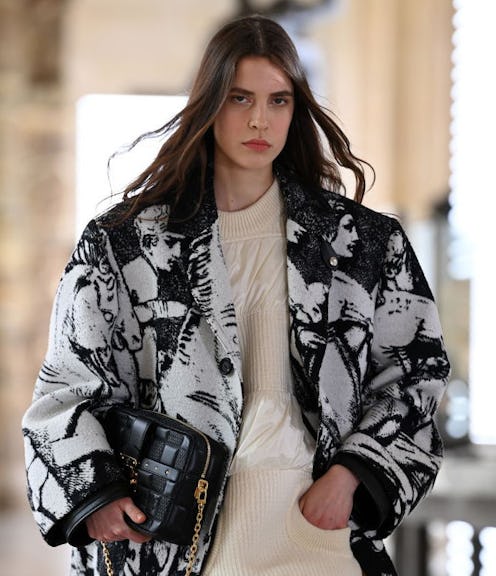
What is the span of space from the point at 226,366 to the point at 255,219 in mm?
369

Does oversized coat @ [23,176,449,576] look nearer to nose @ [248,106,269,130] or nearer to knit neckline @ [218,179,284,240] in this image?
knit neckline @ [218,179,284,240]

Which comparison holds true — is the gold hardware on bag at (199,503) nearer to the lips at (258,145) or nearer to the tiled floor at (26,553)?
the lips at (258,145)

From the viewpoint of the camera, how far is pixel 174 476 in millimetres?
2701

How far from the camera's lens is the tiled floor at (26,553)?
7844 mm

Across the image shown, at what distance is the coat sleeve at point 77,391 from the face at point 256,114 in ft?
1.12

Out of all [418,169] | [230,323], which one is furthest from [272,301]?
[418,169]

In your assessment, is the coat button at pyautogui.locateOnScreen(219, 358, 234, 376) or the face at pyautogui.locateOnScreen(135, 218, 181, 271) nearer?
the coat button at pyautogui.locateOnScreen(219, 358, 234, 376)

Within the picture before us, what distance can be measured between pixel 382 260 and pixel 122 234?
560 mm

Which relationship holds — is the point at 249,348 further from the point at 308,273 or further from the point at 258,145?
the point at 258,145

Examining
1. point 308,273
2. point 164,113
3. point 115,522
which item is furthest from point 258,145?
point 164,113

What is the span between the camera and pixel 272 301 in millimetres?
2916

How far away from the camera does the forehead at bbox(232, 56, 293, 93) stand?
2.88 meters

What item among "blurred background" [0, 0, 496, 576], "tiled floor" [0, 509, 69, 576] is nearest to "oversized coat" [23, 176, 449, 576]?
"tiled floor" [0, 509, 69, 576]

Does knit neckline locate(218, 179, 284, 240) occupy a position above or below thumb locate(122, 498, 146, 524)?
above
